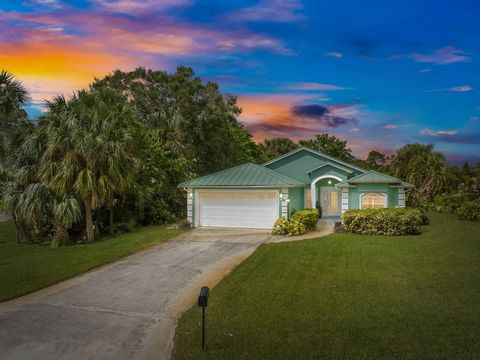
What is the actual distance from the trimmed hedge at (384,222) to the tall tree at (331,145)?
116ft

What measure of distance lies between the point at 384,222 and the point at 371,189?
4.46 metres

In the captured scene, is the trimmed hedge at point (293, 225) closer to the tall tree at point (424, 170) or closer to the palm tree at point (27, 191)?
the palm tree at point (27, 191)

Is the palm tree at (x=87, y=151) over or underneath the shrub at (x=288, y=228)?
over

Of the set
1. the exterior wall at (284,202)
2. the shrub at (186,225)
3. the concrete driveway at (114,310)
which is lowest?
the concrete driveway at (114,310)

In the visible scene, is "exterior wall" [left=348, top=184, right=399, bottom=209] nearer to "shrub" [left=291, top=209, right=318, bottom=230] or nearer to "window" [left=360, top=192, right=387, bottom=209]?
"window" [left=360, top=192, right=387, bottom=209]

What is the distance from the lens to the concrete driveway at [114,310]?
6145mm

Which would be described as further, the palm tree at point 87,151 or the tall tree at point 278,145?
the tall tree at point 278,145

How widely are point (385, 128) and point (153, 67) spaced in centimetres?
2076

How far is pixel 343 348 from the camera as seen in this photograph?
19.1 feet

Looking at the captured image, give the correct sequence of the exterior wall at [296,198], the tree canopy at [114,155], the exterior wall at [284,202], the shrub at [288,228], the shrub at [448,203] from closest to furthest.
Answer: the tree canopy at [114,155] < the shrub at [288,228] < the exterior wall at [284,202] < the exterior wall at [296,198] < the shrub at [448,203]

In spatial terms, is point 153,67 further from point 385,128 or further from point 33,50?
point 385,128

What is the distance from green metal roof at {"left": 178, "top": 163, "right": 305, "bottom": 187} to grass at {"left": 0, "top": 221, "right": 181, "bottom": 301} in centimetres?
330

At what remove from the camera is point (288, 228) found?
17.8 meters

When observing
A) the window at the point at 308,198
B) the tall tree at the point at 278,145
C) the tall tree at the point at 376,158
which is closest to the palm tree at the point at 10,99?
the window at the point at 308,198
